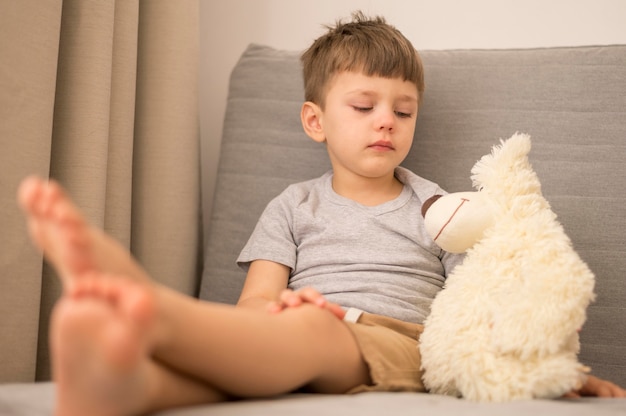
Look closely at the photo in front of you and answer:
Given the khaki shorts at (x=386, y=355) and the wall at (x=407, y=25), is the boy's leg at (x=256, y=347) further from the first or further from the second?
the wall at (x=407, y=25)

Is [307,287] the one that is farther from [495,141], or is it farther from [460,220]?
[495,141]

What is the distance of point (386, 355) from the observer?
97cm

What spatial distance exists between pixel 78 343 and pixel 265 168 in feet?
3.14

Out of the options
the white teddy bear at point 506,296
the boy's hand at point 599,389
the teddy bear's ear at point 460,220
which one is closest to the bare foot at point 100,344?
the white teddy bear at point 506,296

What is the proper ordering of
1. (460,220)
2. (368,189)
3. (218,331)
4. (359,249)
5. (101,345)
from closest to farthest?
1. (101,345)
2. (218,331)
3. (460,220)
4. (359,249)
5. (368,189)

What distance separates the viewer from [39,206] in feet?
2.15

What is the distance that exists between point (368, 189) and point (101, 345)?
857 mm

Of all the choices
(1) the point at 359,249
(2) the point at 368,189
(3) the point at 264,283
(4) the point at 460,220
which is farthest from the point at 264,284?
(4) the point at 460,220

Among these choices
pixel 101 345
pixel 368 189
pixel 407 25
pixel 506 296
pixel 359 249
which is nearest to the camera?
pixel 101 345

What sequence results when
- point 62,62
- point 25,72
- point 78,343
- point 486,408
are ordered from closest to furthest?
point 78,343
point 486,408
point 25,72
point 62,62

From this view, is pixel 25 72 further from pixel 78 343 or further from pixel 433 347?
pixel 433 347

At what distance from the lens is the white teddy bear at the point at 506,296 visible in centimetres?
88

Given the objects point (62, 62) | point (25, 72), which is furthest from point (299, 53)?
point (25, 72)

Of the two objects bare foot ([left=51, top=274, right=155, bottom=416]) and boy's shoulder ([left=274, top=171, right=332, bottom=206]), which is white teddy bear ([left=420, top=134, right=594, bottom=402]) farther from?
bare foot ([left=51, top=274, right=155, bottom=416])
